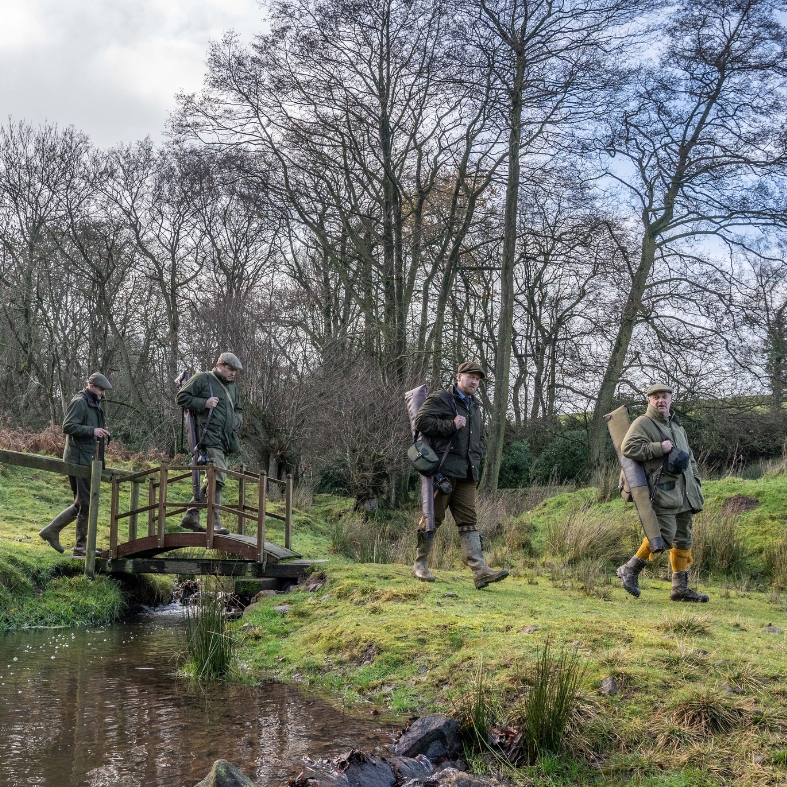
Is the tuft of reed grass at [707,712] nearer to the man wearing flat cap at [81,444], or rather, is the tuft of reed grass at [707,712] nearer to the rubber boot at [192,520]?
the rubber boot at [192,520]

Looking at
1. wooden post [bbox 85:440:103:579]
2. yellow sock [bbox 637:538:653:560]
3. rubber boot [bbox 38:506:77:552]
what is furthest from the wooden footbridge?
yellow sock [bbox 637:538:653:560]

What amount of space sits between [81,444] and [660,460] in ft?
24.5

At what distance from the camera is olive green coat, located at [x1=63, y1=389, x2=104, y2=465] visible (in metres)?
11.5

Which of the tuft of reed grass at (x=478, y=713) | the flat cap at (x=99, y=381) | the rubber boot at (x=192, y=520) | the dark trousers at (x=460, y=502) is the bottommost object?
the tuft of reed grass at (x=478, y=713)

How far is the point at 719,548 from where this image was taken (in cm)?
1119

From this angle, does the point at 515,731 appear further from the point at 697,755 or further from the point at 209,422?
the point at 209,422

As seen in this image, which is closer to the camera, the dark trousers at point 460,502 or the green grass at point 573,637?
the green grass at point 573,637

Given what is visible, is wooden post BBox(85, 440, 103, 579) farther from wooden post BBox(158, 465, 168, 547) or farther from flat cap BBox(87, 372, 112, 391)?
flat cap BBox(87, 372, 112, 391)

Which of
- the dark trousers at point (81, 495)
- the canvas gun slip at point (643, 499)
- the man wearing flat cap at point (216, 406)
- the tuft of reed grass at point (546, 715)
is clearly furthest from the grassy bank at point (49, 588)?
the tuft of reed grass at point (546, 715)

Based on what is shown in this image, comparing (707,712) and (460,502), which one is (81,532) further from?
(707,712)

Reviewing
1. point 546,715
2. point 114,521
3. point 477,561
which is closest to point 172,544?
point 114,521

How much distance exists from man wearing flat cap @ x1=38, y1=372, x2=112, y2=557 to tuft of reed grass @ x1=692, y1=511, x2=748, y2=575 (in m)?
7.85

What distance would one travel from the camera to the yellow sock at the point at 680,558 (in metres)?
8.83

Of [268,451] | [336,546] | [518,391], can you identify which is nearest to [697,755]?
[336,546]
